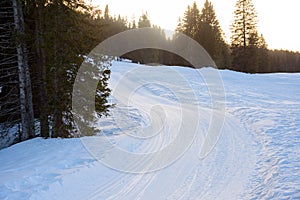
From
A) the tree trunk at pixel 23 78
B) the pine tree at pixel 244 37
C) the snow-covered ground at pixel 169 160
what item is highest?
the pine tree at pixel 244 37

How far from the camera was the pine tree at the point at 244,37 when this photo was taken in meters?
37.8

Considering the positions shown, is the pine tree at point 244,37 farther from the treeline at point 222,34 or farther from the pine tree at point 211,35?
the pine tree at point 211,35

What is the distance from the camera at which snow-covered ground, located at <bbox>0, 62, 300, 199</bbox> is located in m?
4.81

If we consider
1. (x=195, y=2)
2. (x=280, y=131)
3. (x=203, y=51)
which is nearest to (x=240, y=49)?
(x=203, y=51)

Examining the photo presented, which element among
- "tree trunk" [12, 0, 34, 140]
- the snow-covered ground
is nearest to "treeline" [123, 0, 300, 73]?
the snow-covered ground

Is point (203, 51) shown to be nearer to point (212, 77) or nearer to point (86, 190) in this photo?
point (212, 77)

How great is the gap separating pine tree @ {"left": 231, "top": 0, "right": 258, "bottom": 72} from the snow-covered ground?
88.2 ft

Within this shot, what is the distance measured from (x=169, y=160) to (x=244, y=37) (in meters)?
36.2

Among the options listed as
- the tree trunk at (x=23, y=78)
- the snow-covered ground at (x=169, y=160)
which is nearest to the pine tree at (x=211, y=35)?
the snow-covered ground at (x=169, y=160)

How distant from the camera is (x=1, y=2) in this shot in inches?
359

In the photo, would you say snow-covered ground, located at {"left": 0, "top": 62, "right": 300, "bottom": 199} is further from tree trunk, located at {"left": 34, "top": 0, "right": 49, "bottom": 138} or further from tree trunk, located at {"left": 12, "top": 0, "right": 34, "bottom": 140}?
tree trunk, located at {"left": 12, "top": 0, "right": 34, "bottom": 140}

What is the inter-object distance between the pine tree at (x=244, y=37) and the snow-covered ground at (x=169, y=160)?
2688 cm

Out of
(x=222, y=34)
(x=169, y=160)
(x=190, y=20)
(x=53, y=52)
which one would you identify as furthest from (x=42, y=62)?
(x=222, y=34)

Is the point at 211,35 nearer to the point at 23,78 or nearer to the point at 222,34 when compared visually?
the point at 222,34
